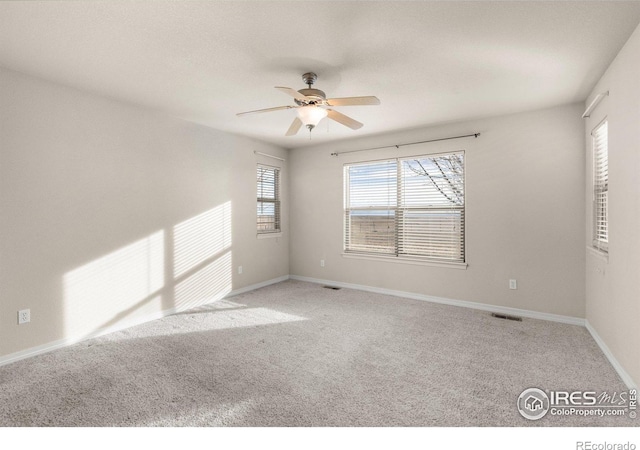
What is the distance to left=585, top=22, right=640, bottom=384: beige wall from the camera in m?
2.07

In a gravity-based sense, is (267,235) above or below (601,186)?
below

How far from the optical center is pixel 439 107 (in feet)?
11.6

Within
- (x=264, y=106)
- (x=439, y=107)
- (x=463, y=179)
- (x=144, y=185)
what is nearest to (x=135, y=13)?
(x=264, y=106)

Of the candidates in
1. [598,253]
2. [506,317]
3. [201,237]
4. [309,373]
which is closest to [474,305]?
[506,317]

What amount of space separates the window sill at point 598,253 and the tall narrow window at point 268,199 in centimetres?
424

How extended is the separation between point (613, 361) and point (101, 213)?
188 inches

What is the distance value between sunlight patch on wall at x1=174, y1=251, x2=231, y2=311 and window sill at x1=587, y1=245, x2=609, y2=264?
4.28 meters

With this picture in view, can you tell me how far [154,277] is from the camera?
3.68m

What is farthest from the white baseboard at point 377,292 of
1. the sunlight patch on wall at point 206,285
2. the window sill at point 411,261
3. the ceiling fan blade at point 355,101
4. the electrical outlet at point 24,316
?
the ceiling fan blade at point 355,101

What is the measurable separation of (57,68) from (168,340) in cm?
255

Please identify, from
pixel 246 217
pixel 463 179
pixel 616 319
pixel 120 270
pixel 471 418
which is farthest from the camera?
pixel 246 217

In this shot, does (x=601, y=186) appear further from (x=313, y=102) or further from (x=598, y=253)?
(x=313, y=102)

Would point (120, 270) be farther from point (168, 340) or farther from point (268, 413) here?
point (268, 413)

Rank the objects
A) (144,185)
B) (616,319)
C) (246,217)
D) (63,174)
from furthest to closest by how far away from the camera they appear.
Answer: (246,217), (144,185), (63,174), (616,319)
